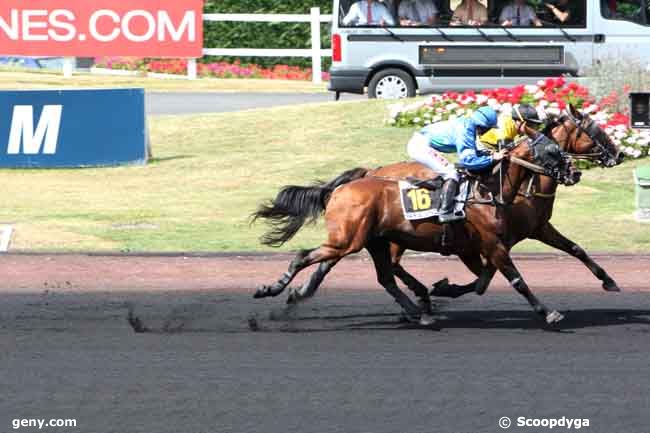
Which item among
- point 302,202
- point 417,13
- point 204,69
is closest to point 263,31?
point 204,69

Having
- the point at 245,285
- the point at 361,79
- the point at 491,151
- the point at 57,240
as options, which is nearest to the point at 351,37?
the point at 361,79

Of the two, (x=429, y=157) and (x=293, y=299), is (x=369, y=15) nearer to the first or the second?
(x=429, y=157)

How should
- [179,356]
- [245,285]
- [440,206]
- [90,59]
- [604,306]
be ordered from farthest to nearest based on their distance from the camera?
[90,59] < [245,285] < [604,306] < [440,206] < [179,356]

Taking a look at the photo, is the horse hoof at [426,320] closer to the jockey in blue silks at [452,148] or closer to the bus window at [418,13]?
the jockey in blue silks at [452,148]

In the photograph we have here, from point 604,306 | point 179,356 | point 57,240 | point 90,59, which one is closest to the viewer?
point 179,356

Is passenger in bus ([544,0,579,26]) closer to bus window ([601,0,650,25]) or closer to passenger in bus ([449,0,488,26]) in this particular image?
bus window ([601,0,650,25])

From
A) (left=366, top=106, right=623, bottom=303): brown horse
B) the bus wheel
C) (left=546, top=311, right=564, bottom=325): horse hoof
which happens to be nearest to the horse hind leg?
(left=366, top=106, right=623, bottom=303): brown horse

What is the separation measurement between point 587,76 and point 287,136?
4.98 metres

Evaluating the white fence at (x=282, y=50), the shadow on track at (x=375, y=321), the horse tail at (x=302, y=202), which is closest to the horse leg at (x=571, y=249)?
the shadow on track at (x=375, y=321)

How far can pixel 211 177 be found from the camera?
64.0 feet

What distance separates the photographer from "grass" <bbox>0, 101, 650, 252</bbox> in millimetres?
15328

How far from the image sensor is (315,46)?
100.0 ft

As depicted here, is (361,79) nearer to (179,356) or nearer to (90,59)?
(90,59)

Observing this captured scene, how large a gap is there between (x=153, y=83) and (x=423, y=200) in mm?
20085
